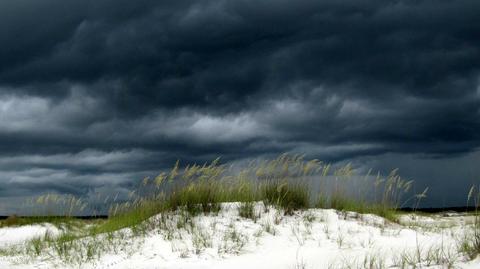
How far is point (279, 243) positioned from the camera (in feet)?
25.9

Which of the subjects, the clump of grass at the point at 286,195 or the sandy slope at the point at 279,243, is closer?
the sandy slope at the point at 279,243

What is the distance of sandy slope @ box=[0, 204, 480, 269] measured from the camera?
6.98 meters

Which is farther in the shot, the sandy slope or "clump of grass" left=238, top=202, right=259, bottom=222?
"clump of grass" left=238, top=202, right=259, bottom=222

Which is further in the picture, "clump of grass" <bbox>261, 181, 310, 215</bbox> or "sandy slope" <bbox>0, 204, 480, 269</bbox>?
"clump of grass" <bbox>261, 181, 310, 215</bbox>

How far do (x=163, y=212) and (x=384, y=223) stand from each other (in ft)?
Answer: 13.5

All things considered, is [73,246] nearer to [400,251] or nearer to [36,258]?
[36,258]

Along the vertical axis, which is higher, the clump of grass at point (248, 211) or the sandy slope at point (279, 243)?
the clump of grass at point (248, 211)

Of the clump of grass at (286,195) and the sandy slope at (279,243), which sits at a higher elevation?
the clump of grass at (286,195)

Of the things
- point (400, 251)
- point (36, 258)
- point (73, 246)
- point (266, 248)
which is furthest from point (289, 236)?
point (36, 258)

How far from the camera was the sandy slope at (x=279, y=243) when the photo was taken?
6980 mm

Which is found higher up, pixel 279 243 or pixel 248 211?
pixel 248 211

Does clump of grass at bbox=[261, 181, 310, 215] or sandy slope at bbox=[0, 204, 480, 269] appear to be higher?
clump of grass at bbox=[261, 181, 310, 215]

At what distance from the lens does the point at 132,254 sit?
307 inches

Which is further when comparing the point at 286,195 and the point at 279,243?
the point at 286,195
